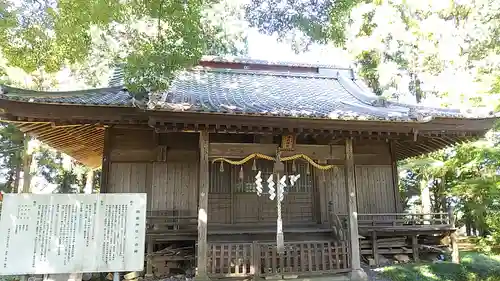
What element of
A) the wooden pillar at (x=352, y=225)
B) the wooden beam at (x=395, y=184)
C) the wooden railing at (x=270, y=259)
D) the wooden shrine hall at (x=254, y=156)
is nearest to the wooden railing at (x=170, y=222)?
the wooden shrine hall at (x=254, y=156)

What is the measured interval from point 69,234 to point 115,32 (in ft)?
13.2

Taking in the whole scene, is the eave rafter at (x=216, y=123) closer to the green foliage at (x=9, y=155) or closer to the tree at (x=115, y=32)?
the tree at (x=115, y=32)

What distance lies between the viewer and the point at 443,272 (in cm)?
882

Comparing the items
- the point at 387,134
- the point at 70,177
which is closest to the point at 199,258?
the point at 387,134

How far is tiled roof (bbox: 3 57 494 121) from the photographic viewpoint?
24.0ft

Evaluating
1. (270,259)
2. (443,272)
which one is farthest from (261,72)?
(443,272)

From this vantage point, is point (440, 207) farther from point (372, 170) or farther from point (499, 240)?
point (372, 170)

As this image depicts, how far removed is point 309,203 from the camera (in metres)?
10.1

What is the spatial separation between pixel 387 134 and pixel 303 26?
295cm

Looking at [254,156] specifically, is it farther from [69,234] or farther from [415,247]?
[415,247]

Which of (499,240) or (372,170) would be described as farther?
(499,240)

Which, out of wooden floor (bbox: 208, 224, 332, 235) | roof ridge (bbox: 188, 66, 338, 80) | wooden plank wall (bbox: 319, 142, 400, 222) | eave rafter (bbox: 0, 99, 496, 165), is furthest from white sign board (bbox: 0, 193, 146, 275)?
roof ridge (bbox: 188, 66, 338, 80)

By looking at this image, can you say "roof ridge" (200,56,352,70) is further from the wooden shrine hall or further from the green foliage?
the green foliage

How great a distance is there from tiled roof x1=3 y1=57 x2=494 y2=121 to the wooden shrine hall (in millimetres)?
41
